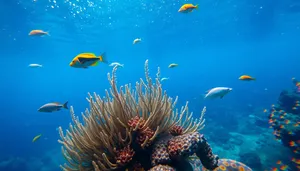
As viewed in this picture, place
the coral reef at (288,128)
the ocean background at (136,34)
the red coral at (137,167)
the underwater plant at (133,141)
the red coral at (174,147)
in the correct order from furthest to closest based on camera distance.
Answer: the ocean background at (136,34) → the coral reef at (288,128) → the red coral at (137,167) → the underwater plant at (133,141) → the red coral at (174,147)

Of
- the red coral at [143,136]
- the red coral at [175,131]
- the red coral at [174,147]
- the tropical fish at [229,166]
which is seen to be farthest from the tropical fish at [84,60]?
the tropical fish at [229,166]

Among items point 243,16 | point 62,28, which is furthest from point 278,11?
point 62,28

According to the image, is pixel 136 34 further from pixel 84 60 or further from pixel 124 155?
pixel 124 155

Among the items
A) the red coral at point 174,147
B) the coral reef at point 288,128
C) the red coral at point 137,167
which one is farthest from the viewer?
the coral reef at point 288,128

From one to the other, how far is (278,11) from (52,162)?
31.9 meters

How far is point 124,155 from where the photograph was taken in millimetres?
3031

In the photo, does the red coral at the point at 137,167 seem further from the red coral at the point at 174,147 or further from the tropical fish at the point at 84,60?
the tropical fish at the point at 84,60

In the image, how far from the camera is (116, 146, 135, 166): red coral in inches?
119

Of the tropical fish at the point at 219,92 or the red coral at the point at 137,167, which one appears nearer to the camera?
the red coral at the point at 137,167

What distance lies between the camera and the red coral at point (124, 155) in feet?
9.89

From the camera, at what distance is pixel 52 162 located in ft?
56.7

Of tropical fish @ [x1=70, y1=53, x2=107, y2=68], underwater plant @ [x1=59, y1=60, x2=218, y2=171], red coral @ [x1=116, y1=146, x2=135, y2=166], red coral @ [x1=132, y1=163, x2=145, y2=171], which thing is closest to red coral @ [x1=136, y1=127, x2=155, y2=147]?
underwater plant @ [x1=59, y1=60, x2=218, y2=171]

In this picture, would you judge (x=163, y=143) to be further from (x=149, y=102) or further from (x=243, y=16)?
(x=243, y=16)

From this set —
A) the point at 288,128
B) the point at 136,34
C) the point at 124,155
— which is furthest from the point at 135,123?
the point at 136,34
